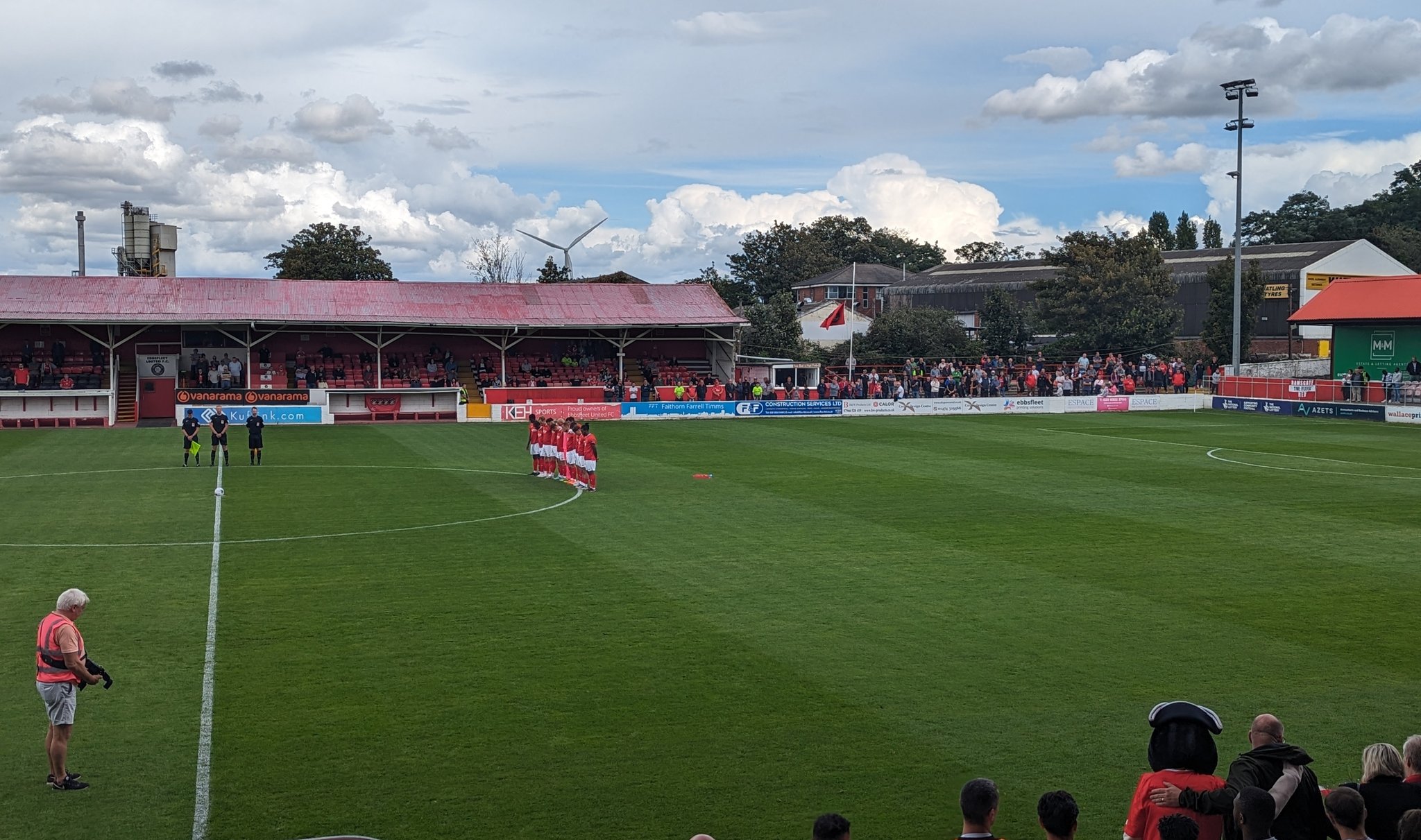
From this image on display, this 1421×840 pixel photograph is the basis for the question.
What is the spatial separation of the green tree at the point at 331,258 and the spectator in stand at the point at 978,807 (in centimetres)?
8408

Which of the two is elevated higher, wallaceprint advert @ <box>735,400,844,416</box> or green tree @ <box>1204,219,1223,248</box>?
green tree @ <box>1204,219,1223,248</box>

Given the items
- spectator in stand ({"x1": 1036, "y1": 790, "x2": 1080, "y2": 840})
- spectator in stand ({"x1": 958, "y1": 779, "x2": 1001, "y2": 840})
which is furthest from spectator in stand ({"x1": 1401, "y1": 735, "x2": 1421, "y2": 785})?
spectator in stand ({"x1": 958, "y1": 779, "x2": 1001, "y2": 840})

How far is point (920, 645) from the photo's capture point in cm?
1424

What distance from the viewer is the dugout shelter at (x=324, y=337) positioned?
172ft

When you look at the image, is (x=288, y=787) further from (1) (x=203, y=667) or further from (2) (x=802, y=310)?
(2) (x=802, y=310)

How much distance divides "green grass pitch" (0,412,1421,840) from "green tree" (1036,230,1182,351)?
1849 inches

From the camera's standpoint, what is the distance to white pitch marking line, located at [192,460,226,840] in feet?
30.5

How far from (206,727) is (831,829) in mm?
7394

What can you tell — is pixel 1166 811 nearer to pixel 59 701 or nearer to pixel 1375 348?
pixel 59 701

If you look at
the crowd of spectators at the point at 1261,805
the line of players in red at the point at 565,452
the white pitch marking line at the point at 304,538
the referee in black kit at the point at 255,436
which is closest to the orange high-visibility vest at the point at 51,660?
the crowd of spectators at the point at 1261,805

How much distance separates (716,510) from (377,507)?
670 cm

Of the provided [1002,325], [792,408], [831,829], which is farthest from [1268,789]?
[1002,325]

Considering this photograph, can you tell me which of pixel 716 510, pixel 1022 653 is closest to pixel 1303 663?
pixel 1022 653

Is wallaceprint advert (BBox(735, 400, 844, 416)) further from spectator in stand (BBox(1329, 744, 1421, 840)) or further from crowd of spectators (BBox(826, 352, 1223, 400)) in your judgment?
spectator in stand (BBox(1329, 744, 1421, 840))
